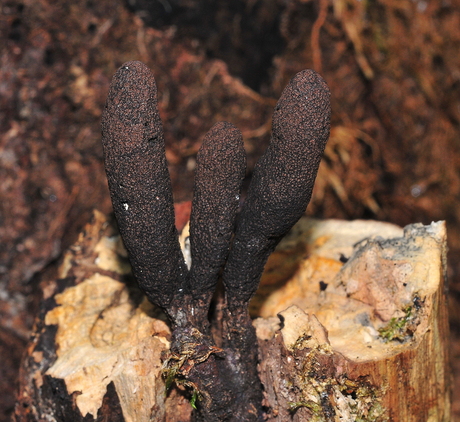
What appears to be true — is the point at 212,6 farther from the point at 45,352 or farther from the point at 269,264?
the point at 45,352

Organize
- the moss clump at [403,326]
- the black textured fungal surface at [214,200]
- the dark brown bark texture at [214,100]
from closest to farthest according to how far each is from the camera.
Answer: the black textured fungal surface at [214,200], the moss clump at [403,326], the dark brown bark texture at [214,100]

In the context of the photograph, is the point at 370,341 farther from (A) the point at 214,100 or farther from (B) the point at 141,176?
A: (A) the point at 214,100

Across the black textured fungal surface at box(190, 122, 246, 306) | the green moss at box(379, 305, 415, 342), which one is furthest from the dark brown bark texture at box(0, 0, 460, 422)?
the green moss at box(379, 305, 415, 342)

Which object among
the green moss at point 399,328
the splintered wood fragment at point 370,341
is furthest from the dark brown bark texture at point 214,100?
the green moss at point 399,328

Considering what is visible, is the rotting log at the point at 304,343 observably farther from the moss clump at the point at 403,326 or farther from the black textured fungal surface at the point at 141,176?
the black textured fungal surface at the point at 141,176

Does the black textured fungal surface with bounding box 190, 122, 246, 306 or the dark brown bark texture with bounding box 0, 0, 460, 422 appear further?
the dark brown bark texture with bounding box 0, 0, 460, 422

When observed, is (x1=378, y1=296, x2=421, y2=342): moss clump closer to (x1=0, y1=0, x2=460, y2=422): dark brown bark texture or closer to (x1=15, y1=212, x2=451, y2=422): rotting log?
(x1=15, y1=212, x2=451, y2=422): rotting log

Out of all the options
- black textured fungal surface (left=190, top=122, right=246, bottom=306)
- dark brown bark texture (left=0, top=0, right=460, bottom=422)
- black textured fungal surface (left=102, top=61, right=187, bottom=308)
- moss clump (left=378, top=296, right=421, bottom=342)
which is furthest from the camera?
dark brown bark texture (left=0, top=0, right=460, bottom=422)
